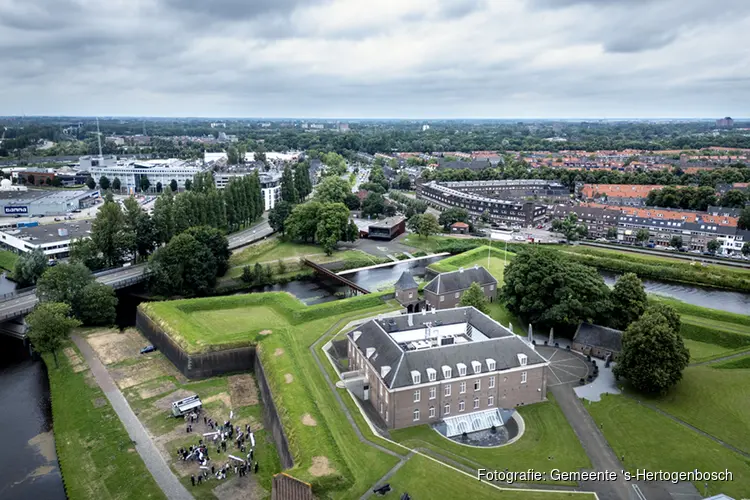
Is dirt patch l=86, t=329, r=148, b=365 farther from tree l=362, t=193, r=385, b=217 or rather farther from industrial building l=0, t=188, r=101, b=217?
industrial building l=0, t=188, r=101, b=217

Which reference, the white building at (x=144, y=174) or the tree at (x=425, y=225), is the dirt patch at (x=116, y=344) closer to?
the tree at (x=425, y=225)

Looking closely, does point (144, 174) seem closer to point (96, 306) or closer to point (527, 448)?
point (96, 306)

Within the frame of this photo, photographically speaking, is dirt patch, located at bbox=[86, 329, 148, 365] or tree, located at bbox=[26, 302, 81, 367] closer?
tree, located at bbox=[26, 302, 81, 367]

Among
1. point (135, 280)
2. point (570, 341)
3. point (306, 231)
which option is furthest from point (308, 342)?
point (306, 231)

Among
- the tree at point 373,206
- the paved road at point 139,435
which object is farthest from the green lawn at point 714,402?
the tree at point 373,206

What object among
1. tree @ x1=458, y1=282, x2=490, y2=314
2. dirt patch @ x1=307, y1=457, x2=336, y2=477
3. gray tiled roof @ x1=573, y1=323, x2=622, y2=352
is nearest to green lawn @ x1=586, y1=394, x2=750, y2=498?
gray tiled roof @ x1=573, y1=323, x2=622, y2=352

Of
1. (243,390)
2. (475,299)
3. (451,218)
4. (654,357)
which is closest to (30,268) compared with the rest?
(243,390)
